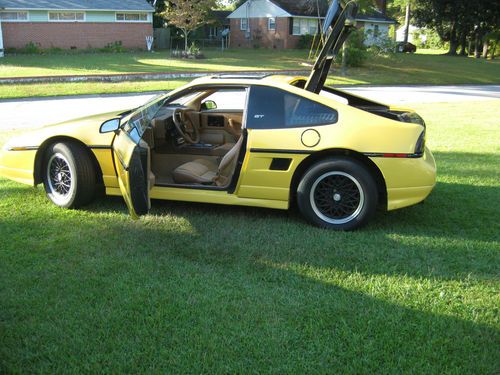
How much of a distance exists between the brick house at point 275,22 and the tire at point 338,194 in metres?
39.4

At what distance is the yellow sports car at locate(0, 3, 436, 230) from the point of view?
459cm

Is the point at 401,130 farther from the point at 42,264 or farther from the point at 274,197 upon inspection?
the point at 42,264

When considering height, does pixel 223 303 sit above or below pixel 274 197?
below

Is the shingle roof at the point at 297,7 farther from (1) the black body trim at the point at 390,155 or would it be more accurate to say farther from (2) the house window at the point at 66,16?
(1) the black body trim at the point at 390,155

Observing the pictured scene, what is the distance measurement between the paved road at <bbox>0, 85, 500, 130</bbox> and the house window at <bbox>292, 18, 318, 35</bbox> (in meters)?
24.3

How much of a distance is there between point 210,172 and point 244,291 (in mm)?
2000

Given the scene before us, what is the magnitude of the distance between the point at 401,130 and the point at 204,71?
21.1 metres

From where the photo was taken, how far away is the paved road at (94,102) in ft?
40.0

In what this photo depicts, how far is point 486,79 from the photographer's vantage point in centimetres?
2698

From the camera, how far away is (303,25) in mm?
45156

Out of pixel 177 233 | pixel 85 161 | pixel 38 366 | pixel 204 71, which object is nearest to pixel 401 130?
pixel 177 233

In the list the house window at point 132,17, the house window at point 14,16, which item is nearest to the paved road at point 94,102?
the house window at point 14,16

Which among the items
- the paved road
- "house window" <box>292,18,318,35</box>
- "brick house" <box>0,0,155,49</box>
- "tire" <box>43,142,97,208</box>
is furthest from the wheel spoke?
"house window" <box>292,18,318,35</box>

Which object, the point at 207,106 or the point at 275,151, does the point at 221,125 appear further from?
the point at 275,151
